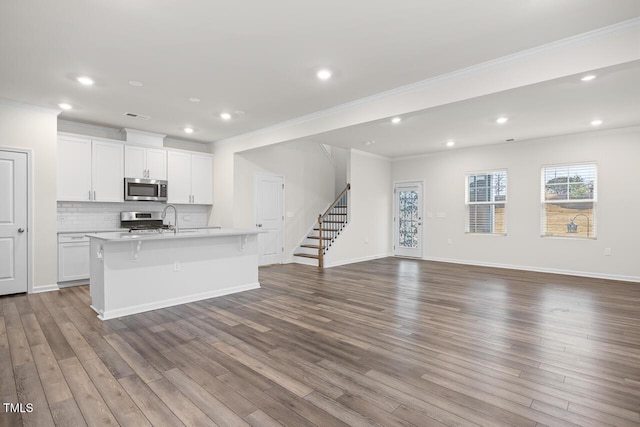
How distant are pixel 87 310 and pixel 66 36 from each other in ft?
9.87

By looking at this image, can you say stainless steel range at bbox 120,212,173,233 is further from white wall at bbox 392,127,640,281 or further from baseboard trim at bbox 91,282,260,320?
white wall at bbox 392,127,640,281

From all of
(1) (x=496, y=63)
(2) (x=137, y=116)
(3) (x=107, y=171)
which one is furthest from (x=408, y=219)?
(3) (x=107, y=171)

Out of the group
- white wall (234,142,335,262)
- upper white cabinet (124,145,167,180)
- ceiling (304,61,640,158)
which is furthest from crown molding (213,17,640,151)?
upper white cabinet (124,145,167,180)

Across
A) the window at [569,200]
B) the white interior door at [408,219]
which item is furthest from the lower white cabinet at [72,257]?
the window at [569,200]

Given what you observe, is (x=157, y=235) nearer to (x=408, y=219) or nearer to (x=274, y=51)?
(x=274, y=51)

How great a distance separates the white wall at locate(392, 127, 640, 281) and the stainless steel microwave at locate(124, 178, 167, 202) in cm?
574

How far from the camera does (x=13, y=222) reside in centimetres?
486

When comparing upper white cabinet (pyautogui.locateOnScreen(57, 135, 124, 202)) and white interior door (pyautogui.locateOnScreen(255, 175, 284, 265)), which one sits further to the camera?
white interior door (pyautogui.locateOnScreen(255, 175, 284, 265))

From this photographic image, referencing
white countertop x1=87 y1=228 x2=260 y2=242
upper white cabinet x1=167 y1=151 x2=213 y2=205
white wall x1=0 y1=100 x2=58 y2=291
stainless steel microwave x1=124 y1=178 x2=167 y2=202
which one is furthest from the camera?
upper white cabinet x1=167 y1=151 x2=213 y2=205

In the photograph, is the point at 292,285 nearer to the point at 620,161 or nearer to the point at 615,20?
the point at 615,20

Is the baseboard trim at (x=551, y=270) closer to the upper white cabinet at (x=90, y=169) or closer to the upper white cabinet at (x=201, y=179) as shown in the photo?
the upper white cabinet at (x=201, y=179)

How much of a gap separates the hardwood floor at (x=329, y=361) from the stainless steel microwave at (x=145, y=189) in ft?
6.92

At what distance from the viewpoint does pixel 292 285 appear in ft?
17.9

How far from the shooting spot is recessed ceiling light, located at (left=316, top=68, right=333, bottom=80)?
3.77 m
